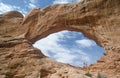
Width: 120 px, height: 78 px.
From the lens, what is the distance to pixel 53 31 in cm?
2500

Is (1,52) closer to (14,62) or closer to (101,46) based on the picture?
(14,62)

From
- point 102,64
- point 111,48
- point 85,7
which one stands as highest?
point 85,7

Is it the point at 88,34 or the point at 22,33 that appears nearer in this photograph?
the point at 88,34

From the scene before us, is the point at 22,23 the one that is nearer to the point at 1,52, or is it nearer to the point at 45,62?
the point at 1,52

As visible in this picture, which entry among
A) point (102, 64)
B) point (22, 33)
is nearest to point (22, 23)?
point (22, 33)

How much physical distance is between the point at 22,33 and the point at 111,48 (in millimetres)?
9322

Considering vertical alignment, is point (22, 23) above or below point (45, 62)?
above

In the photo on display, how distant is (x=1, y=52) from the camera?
22703mm

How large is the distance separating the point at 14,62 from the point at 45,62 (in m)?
2.77

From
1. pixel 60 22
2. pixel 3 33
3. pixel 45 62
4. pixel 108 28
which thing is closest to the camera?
pixel 45 62

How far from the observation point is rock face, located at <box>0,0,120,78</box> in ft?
65.7

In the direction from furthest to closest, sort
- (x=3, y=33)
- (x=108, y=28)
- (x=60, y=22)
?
1. (x=3, y=33)
2. (x=60, y=22)
3. (x=108, y=28)

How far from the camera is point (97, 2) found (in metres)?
23.0

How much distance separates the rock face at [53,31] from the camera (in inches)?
789
